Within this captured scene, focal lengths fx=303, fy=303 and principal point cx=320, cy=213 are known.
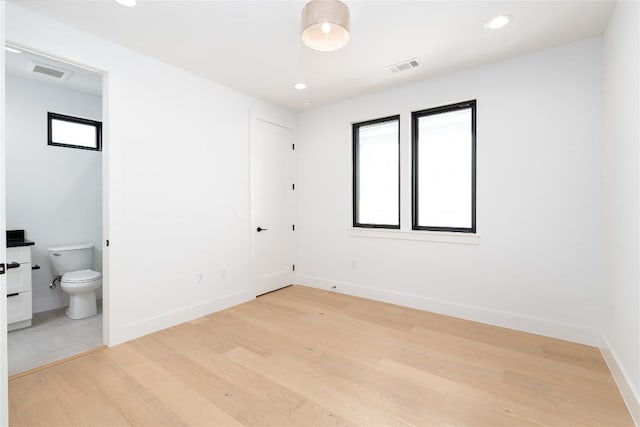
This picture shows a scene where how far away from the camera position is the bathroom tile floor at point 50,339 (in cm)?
241

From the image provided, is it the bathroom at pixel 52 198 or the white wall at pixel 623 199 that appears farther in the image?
the bathroom at pixel 52 198

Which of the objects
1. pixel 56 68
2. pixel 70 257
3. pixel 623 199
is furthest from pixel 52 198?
pixel 623 199

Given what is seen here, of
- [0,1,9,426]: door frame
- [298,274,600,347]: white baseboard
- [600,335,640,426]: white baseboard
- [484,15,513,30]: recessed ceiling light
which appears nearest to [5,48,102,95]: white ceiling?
[0,1,9,426]: door frame

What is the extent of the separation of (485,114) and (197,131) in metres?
3.06

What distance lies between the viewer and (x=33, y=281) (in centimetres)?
346

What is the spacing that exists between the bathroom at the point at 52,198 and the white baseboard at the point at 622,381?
394 centimetres

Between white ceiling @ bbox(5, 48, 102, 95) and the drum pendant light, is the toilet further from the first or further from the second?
the drum pendant light

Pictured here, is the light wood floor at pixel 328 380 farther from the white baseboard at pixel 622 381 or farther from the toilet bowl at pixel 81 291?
the toilet bowl at pixel 81 291

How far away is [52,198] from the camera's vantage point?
11.9 feet

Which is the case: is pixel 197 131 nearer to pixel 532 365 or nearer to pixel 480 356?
pixel 480 356

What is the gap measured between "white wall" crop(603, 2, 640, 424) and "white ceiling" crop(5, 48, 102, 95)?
4.15 meters

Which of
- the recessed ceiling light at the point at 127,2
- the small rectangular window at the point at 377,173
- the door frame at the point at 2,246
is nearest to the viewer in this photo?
the door frame at the point at 2,246

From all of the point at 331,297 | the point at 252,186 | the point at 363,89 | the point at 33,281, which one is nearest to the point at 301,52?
the point at 363,89

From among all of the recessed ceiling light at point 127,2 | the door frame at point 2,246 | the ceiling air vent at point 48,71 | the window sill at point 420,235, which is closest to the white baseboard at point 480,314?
the window sill at point 420,235
